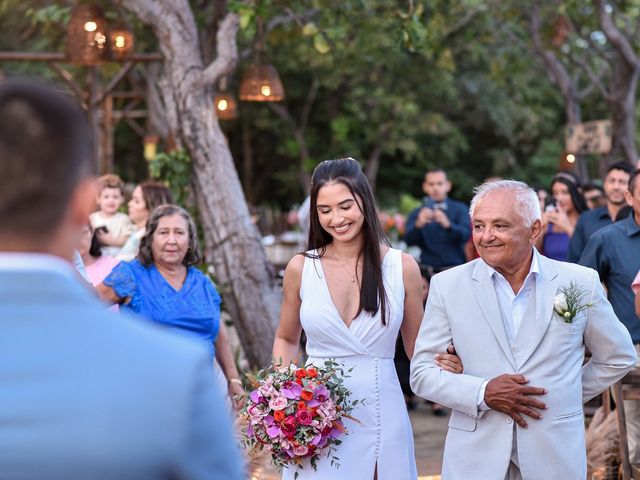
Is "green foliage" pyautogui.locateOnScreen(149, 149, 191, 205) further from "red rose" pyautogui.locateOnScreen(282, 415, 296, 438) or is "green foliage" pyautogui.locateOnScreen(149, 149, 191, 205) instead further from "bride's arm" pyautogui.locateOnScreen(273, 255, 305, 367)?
"red rose" pyautogui.locateOnScreen(282, 415, 296, 438)

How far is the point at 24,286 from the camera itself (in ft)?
5.19

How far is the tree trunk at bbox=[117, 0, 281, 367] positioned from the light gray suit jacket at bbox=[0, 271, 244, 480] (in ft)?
24.4

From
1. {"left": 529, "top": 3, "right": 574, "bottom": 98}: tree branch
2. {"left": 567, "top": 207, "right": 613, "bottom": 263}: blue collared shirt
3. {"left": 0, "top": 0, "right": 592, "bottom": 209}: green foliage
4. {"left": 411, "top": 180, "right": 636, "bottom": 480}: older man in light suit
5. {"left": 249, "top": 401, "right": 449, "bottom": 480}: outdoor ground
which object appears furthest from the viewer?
{"left": 0, "top": 0, "right": 592, "bottom": 209}: green foliage

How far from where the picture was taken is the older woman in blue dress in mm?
6223

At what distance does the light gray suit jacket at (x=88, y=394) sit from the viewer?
1520 mm

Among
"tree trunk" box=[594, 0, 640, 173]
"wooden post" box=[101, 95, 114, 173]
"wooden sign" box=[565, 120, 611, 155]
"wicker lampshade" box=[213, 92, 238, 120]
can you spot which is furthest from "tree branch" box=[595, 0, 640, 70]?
"wooden post" box=[101, 95, 114, 173]

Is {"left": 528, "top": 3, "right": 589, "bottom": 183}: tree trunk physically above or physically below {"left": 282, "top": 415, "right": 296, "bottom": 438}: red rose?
above

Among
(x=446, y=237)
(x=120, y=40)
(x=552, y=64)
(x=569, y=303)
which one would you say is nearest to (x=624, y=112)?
(x=552, y=64)

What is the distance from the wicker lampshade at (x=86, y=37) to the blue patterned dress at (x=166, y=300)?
13.7ft

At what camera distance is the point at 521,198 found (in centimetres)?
427

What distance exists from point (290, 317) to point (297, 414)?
2.32ft

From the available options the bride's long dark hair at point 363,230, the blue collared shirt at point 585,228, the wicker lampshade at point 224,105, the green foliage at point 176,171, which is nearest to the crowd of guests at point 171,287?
the bride's long dark hair at point 363,230

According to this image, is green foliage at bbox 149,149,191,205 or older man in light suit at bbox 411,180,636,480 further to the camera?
green foliage at bbox 149,149,191,205

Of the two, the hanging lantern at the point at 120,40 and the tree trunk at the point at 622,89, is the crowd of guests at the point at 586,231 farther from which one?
the tree trunk at the point at 622,89
